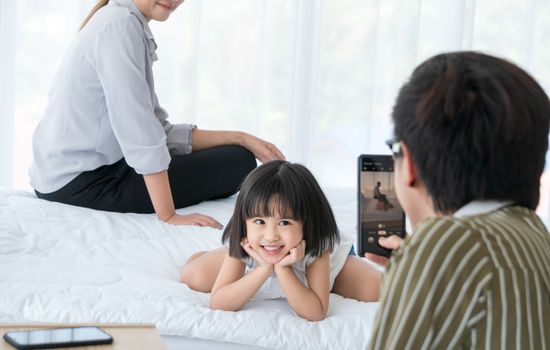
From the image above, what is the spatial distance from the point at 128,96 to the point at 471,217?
1404mm

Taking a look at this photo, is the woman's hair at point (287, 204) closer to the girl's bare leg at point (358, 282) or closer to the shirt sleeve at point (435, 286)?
the girl's bare leg at point (358, 282)

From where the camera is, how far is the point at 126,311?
55.8 inches

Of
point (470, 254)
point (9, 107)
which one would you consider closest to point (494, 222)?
point (470, 254)

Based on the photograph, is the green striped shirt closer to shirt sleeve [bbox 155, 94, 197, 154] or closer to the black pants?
the black pants

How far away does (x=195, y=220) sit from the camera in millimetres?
2025

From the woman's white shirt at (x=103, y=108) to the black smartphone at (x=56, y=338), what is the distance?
39.7 inches

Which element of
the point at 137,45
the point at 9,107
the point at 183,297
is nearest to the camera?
the point at 183,297

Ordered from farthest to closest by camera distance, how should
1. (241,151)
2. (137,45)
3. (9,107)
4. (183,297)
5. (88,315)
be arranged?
(9,107), (241,151), (137,45), (183,297), (88,315)

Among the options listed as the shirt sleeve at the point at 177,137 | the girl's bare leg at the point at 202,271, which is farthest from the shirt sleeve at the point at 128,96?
the girl's bare leg at the point at 202,271

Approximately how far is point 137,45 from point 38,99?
0.97m

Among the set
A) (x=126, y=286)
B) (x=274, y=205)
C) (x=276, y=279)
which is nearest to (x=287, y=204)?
(x=274, y=205)

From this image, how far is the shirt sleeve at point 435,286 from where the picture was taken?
0.70 m

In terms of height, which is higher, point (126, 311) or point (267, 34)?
point (267, 34)

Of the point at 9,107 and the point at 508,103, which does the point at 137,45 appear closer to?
the point at 9,107
